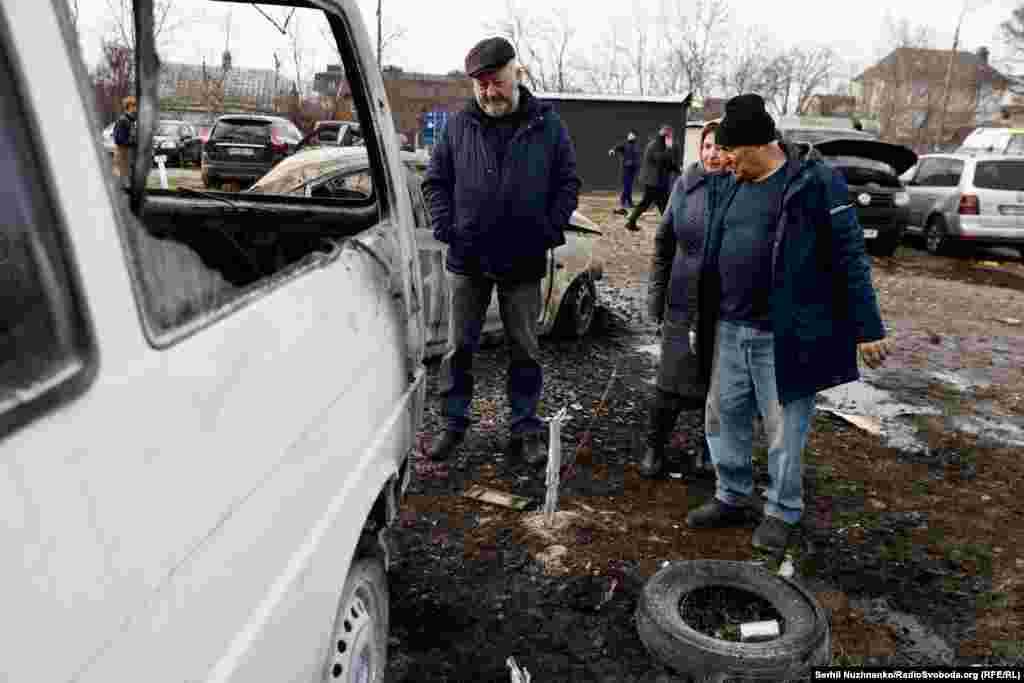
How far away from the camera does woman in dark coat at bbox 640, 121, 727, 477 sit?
3.54 m

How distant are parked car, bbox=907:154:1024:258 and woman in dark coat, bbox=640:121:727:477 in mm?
10298

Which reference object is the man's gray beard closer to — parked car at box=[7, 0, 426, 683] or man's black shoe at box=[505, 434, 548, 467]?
man's black shoe at box=[505, 434, 548, 467]

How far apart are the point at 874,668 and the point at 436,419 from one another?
9.64ft

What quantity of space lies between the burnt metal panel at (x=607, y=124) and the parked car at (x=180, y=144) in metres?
20.5

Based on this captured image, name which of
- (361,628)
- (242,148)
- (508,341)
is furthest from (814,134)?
(361,628)

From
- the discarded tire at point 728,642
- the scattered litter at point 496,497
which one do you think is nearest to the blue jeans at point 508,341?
the scattered litter at point 496,497

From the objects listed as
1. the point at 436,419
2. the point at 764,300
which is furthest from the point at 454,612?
the point at 436,419

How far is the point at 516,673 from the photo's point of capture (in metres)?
2.59

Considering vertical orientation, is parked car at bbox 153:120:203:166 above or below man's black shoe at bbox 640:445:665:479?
above

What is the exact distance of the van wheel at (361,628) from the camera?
1.86 m

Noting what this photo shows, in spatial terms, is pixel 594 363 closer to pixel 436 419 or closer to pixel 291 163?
pixel 436 419

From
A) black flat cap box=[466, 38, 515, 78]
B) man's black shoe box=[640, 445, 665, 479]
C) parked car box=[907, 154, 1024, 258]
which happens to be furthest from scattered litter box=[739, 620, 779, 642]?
parked car box=[907, 154, 1024, 258]

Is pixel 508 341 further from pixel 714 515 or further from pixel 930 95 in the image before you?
pixel 930 95

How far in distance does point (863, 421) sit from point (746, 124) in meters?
3.02
